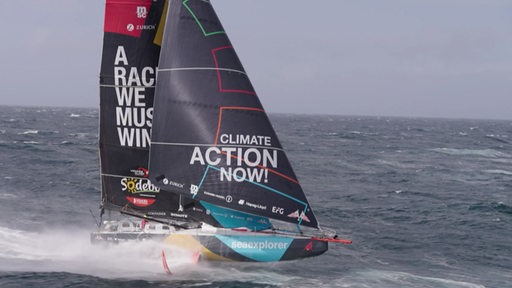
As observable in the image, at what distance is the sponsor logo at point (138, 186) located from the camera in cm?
2392

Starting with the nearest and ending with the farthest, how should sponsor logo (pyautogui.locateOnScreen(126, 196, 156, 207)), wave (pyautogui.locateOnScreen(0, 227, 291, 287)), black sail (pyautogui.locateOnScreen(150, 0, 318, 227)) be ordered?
black sail (pyautogui.locateOnScreen(150, 0, 318, 227)) → wave (pyautogui.locateOnScreen(0, 227, 291, 287)) → sponsor logo (pyautogui.locateOnScreen(126, 196, 156, 207))

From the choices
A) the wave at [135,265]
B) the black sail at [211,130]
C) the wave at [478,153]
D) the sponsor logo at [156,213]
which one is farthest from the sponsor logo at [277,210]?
the wave at [478,153]

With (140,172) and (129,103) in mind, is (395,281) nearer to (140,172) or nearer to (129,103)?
(140,172)

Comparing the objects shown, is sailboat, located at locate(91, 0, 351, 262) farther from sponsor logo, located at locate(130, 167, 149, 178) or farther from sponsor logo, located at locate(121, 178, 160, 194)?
sponsor logo, located at locate(121, 178, 160, 194)

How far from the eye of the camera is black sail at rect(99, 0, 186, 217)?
2250cm

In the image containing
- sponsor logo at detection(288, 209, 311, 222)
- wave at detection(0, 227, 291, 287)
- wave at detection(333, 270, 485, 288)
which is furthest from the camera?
wave at detection(333, 270, 485, 288)

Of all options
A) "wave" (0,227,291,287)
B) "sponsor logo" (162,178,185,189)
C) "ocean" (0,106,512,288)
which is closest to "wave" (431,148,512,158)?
"ocean" (0,106,512,288)

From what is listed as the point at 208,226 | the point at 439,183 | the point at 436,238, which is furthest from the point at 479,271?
the point at 439,183

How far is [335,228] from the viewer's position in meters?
33.4

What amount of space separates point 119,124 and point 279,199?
717cm

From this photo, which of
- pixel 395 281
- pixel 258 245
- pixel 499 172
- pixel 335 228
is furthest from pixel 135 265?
pixel 499 172

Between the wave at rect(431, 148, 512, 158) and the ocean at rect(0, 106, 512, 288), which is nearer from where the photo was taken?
the ocean at rect(0, 106, 512, 288)

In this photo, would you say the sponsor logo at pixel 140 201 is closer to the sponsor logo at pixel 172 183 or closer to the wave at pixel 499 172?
the sponsor logo at pixel 172 183

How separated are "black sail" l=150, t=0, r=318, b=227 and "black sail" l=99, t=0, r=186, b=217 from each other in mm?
1619
